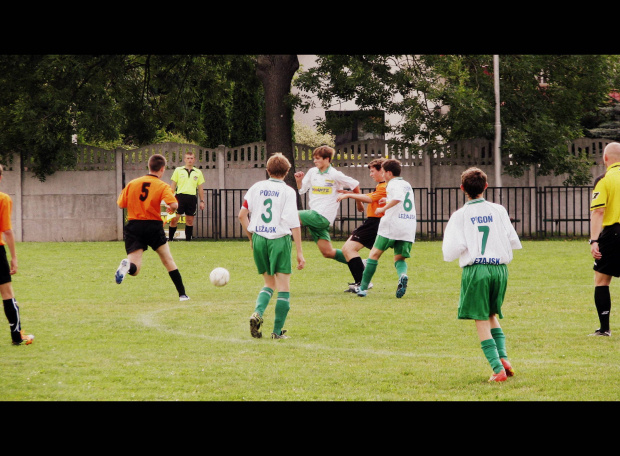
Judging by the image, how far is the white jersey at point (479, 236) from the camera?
719cm

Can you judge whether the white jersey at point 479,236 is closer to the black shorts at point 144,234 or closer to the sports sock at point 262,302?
the sports sock at point 262,302

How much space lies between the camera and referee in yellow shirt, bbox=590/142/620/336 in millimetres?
9211

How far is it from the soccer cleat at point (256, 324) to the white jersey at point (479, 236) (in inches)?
101

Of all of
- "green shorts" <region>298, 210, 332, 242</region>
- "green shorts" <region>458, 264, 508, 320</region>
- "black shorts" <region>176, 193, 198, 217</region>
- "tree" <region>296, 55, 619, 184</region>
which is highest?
"tree" <region>296, 55, 619, 184</region>

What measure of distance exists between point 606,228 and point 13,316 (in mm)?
6135

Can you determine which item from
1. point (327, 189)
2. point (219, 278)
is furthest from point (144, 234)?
point (327, 189)

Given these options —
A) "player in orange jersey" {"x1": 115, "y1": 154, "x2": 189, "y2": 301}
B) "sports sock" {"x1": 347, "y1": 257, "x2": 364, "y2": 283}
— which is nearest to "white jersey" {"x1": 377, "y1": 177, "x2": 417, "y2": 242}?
"sports sock" {"x1": 347, "y1": 257, "x2": 364, "y2": 283}

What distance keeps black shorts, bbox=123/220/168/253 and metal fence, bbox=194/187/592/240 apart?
11656mm

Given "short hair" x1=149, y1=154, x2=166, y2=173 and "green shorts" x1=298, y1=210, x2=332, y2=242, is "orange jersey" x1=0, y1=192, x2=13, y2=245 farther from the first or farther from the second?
"green shorts" x1=298, y1=210, x2=332, y2=242

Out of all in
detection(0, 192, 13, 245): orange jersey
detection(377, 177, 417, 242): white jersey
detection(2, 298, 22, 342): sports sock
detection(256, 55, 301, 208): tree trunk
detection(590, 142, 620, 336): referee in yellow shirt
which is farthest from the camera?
detection(256, 55, 301, 208): tree trunk

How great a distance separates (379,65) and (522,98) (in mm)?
4105

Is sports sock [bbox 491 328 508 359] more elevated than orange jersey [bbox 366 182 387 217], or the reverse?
orange jersey [bbox 366 182 387 217]

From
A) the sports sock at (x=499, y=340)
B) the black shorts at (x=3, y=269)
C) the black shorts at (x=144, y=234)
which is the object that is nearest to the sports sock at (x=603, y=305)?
the sports sock at (x=499, y=340)

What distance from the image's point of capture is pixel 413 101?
24453 mm
